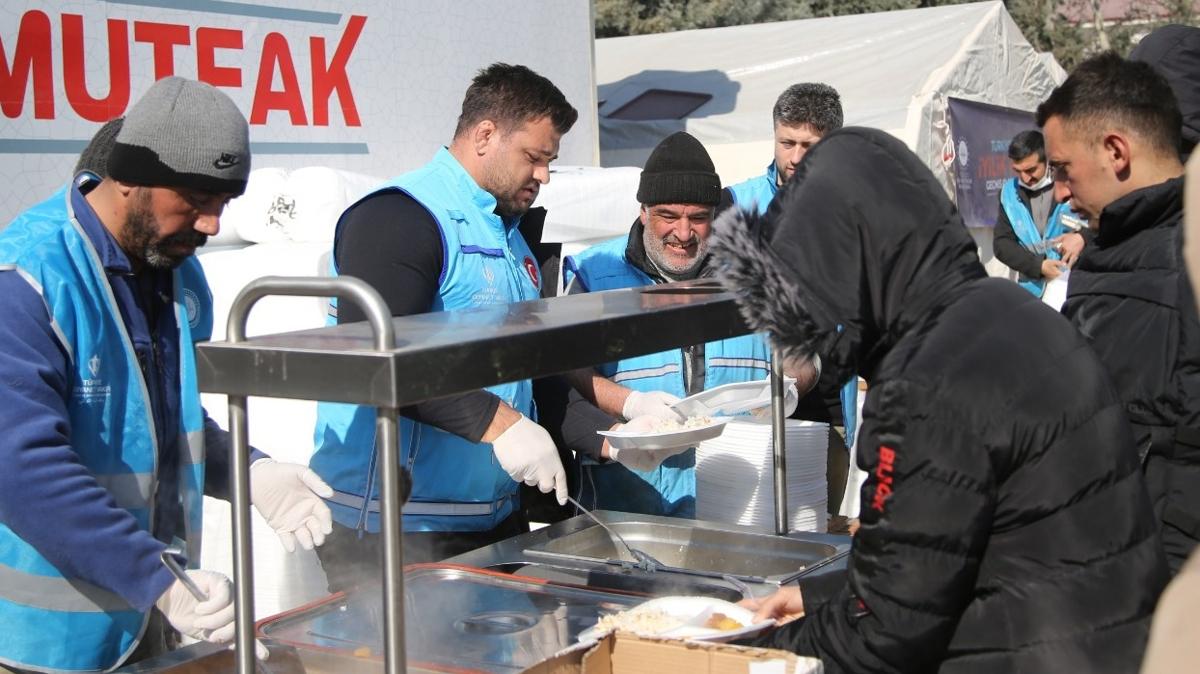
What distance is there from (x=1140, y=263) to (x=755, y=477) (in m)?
1.04

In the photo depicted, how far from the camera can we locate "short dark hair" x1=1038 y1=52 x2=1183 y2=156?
8.20ft

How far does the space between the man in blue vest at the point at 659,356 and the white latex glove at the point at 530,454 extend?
Answer: 715 mm

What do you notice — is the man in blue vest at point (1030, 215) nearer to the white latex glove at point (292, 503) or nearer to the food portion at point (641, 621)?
the food portion at point (641, 621)

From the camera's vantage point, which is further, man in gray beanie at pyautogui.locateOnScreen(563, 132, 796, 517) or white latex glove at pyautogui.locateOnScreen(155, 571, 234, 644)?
man in gray beanie at pyautogui.locateOnScreen(563, 132, 796, 517)

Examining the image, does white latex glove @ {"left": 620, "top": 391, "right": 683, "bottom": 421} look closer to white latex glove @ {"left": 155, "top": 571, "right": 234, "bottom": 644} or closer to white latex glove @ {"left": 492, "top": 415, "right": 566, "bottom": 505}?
white latex glove @ {"left": 492, "top": 415, "right": 566, "bottom": 505}

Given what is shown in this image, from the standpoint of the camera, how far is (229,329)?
161cm

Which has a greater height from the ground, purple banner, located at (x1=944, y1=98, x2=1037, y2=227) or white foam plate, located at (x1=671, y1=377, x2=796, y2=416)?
purple banner, located at (x1=944, y1=98, x2=1037, y2=227)

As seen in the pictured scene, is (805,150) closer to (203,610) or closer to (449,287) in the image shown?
(449,287)

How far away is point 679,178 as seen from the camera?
3426 millimetres

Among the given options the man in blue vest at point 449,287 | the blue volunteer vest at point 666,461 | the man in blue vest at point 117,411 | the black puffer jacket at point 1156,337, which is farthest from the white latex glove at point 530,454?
the black puffer jacket at point 1156,337

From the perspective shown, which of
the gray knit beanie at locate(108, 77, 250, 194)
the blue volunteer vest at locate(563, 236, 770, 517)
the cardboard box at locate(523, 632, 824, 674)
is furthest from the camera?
the blue volunteer vest at locate(563, 236, 770, 517)

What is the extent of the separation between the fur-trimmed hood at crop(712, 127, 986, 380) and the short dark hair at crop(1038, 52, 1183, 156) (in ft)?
3.49

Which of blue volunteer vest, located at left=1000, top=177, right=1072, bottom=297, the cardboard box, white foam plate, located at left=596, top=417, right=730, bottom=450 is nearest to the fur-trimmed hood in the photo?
the cardboard box

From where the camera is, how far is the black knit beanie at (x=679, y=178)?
135 inches
